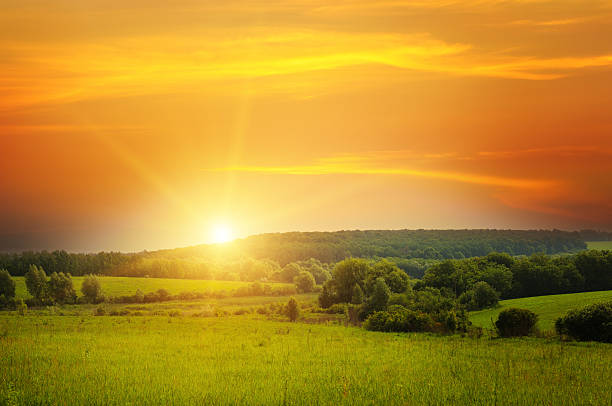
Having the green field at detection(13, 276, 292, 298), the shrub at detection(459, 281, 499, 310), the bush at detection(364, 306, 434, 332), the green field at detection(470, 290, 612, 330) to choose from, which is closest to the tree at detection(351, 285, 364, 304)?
the shrub at detection(459, 281, 499, 310)

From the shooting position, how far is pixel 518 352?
28672mm

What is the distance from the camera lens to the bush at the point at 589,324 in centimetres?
3288

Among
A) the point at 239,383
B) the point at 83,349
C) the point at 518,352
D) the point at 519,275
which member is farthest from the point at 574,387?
the point at 519,275

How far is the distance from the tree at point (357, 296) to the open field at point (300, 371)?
4328 cm

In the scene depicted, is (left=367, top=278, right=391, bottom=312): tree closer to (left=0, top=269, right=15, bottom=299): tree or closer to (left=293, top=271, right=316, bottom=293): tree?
(left=293, top=271, right=316, bottom=293): tree

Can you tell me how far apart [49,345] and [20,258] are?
132803 millimetres

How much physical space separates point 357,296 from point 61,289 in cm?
6521

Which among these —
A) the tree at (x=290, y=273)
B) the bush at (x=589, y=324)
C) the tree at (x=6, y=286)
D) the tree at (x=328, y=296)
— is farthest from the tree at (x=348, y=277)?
the tree at (x=290, y=273)

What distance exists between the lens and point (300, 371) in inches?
914

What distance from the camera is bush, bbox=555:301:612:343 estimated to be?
3288 cm

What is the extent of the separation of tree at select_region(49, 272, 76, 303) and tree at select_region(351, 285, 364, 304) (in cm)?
6289

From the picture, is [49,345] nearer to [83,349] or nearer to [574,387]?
[83,349]

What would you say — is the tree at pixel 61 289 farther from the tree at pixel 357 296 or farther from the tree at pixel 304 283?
the tree at pixel 357 296

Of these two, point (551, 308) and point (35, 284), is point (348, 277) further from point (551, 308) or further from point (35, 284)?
point (35, 284)
